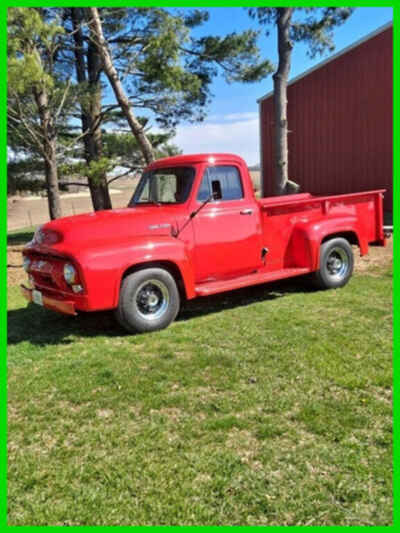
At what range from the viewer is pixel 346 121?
1484cm

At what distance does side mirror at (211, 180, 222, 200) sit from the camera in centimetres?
561

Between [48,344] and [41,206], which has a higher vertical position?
[41,206]

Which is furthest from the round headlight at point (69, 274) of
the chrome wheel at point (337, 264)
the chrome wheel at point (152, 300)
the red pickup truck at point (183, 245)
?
the chrome wheel at point (337, 264)

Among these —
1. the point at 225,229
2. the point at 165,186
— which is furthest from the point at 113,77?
the point at 225,229

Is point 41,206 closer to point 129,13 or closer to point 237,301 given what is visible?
point 129,13

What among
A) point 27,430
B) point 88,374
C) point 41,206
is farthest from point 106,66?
point 41,206

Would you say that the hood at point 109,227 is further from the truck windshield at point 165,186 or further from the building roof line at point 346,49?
the building roof line at point 346,49

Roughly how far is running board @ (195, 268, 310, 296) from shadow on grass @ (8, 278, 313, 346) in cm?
49

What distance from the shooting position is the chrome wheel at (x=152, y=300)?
5.07 metres

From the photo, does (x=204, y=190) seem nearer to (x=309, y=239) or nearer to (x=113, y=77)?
(x=309, y=239)

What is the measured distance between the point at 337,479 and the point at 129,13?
12574mm

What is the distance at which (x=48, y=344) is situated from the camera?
4.91 m

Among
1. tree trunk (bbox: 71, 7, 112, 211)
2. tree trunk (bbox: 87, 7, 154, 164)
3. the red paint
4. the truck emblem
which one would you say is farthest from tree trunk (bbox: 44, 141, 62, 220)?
the truck emblem

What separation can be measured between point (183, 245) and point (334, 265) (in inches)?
108
